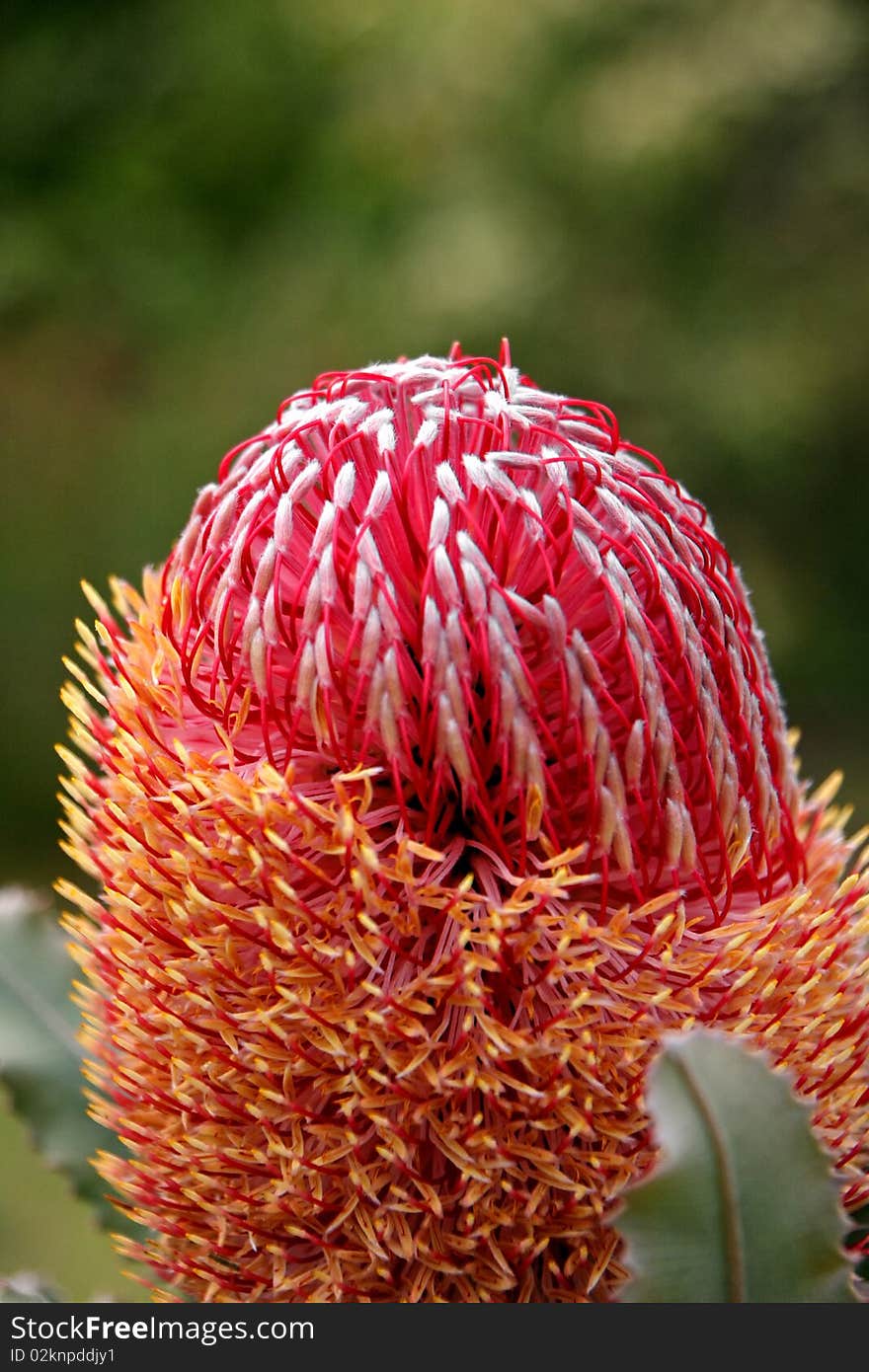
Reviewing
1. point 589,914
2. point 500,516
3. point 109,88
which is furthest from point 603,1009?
point 109,88

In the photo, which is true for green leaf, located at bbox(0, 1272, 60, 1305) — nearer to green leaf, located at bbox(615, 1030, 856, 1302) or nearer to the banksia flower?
the banksia flower

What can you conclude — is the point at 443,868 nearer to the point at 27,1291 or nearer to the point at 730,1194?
the point at 730,1194

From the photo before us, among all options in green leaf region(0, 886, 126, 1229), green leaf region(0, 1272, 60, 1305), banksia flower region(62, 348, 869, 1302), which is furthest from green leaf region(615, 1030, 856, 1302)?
green leaf region(0, 886, 126, 1229)

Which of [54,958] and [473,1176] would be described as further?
[54,958]
